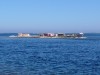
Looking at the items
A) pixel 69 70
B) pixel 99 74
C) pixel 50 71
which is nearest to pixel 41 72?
pixel 50 71

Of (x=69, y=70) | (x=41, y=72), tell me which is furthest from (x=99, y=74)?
(x=41, y=72)

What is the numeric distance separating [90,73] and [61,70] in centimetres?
295

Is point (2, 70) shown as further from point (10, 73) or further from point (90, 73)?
point (90, 73)

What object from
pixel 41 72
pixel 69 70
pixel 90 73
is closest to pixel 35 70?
pixel 41 72

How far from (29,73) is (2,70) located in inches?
115

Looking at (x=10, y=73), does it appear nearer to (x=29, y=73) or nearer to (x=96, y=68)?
(x=29, y=73)

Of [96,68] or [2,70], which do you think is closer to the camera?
[2,70]

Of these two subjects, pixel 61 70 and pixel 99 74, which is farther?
pixel 61 70

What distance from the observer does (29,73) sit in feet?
92.7

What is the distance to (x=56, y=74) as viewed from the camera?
1104 inches

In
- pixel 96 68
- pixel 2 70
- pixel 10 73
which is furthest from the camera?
pixel 96 68

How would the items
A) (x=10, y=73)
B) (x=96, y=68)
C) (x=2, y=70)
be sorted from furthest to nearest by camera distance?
(x=96, y=68) → (x=2, y=70) → (x=10, y=73)

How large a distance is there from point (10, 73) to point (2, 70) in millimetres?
2096

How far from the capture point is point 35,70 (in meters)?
30.4
